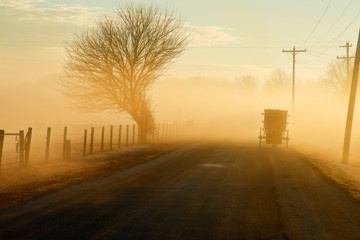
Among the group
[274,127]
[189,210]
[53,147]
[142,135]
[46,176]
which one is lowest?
[53,147]

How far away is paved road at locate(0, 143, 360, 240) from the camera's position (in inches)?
353

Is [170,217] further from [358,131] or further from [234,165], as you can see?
[358,131]

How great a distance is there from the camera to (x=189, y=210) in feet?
36.7

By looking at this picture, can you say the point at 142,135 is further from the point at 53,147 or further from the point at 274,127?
the point at 274,127

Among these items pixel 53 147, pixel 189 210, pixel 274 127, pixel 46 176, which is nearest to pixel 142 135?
pixel 53 147

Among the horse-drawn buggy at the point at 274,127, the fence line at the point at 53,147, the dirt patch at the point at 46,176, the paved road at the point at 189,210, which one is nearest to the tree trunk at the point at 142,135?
the fence line at the point at 53,147

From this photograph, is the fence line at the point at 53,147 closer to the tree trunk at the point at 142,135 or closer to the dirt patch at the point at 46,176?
the tree trunk at the point at 142,135

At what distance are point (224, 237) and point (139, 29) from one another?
119 feet

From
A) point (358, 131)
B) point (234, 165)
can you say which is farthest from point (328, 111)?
point (234, 165)

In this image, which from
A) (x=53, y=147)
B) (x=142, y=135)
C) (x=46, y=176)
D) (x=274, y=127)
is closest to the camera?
(x=46, y=176)

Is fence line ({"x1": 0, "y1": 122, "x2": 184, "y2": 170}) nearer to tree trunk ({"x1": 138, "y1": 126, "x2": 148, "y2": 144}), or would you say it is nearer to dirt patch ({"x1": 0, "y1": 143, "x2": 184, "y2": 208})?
tree trunk ({"x1": 138, "y1": 126, "x2": 148, "y2": 144})

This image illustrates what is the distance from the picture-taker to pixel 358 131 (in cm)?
7119

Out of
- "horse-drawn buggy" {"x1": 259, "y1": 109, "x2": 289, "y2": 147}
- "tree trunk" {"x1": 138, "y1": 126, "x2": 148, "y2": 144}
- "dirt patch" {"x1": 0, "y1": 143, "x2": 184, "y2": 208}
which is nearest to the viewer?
"dirt patch" {"x1": 0, "y1": 143, "x2": 184, "y2": 208}

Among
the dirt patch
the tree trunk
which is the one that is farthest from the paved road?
the tree trunk
